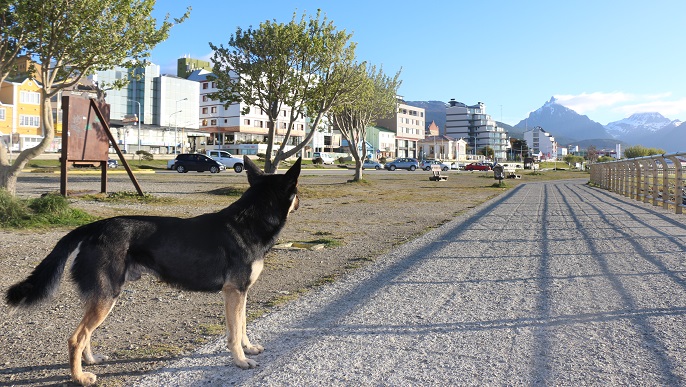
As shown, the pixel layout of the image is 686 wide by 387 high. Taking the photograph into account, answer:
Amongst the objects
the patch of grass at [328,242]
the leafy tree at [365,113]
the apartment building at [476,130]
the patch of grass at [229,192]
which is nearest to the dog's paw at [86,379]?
the patch of grass at [328,242]

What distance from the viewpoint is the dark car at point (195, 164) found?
48.1 meters

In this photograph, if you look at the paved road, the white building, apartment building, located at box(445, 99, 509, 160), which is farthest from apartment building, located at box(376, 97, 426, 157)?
the paved road

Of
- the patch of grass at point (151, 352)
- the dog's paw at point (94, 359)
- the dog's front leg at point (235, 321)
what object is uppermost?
the dog's front leg at point (235, 321)

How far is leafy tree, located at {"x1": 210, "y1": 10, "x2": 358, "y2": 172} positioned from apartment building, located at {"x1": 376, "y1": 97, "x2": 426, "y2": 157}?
11875 cm

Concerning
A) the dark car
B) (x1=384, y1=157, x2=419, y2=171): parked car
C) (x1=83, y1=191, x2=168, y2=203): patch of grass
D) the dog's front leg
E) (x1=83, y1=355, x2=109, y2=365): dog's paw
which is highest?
(x1=384, y1=157, x2=419, y2=171): parked car

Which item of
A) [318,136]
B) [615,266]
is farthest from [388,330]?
[318,136]

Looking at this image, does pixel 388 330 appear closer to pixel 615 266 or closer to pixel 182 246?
pixel 182 246

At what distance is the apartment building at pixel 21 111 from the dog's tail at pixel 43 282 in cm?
7756

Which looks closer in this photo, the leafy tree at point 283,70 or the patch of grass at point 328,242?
the patch of grass at point 328,242

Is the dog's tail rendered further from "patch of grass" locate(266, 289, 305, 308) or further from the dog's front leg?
"patch of grass" locate(266, 289, 305, 308)

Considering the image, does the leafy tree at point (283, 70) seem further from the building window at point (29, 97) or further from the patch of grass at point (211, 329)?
the building window at point (29, 97)

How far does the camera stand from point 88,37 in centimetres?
1334

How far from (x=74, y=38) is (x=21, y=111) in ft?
237

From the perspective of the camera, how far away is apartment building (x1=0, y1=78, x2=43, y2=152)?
237ft
